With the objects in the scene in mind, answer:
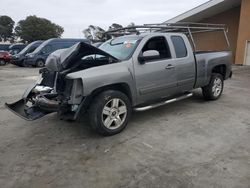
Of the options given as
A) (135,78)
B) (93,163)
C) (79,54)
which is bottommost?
(93,163)

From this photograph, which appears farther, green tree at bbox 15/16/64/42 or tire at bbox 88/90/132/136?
green tree at bbox 15/16/64/42

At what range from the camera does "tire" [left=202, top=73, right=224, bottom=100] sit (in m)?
7.14

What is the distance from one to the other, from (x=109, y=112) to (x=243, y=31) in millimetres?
16711

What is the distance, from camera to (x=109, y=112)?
15.9 feet

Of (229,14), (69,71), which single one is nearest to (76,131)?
(69,71)

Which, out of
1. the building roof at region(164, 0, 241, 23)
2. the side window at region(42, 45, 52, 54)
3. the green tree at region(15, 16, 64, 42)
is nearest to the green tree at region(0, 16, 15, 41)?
the green tree at region(15, 16, 64, 42)

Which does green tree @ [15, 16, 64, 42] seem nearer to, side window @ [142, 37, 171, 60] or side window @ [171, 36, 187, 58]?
side window @ [171, 36, 187, 58]

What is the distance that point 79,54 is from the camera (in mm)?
4863

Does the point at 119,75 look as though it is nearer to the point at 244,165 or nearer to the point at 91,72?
the point at 91,72

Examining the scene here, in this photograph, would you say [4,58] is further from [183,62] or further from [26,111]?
[183,62]

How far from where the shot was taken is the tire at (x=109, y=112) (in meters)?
4.67

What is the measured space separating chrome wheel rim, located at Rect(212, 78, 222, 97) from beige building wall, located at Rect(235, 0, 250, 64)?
41.7ft

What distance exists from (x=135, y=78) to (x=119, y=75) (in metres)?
0.40

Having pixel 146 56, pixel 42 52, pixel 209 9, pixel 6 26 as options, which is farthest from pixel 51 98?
pixel 6 26
